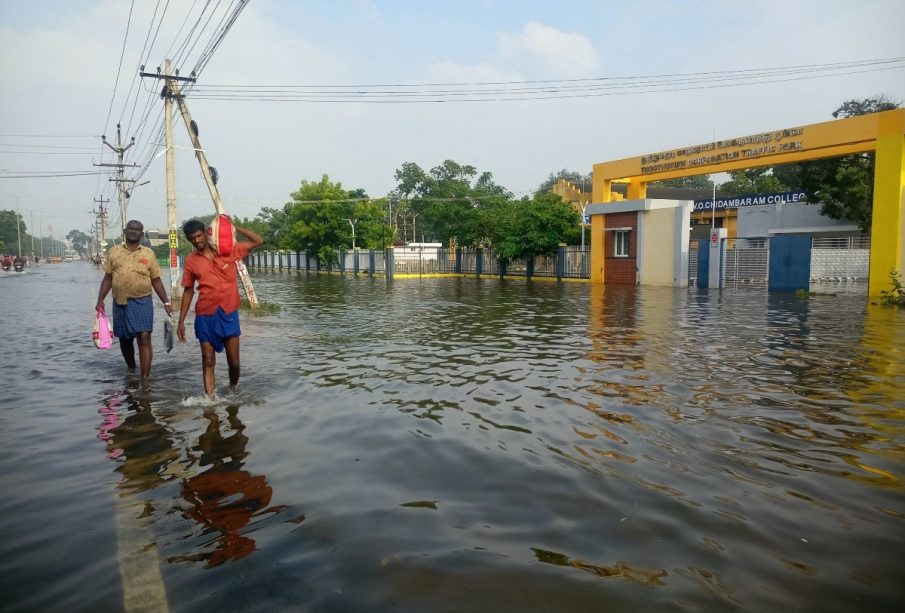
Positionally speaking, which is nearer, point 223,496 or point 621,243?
point 223,496

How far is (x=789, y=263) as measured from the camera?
76.5 ft

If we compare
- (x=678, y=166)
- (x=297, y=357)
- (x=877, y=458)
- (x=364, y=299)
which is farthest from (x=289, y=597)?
(x=678, y=166)

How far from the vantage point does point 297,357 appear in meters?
8.62

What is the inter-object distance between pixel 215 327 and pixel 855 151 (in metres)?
21.9

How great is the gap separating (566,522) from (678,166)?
25.7m

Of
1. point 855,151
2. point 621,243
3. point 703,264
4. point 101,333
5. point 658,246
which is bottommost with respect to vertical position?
point 101,333

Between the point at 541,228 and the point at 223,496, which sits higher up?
the point at 541,228

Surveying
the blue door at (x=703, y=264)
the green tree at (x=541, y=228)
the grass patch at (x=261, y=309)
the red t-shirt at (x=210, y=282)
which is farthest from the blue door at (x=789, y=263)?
the red t-shirt at (x=210, y=282)

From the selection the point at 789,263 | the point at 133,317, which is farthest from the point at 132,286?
the point at 789,263

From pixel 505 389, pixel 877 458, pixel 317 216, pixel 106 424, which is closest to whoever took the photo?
pixel 877 458

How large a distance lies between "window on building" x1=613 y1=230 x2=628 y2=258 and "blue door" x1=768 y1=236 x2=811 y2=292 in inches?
276

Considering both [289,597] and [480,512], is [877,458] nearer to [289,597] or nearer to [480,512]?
[480,512]

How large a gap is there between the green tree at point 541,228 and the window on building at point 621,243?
447 cm

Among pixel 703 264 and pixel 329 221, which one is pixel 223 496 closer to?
pixel 703 264
